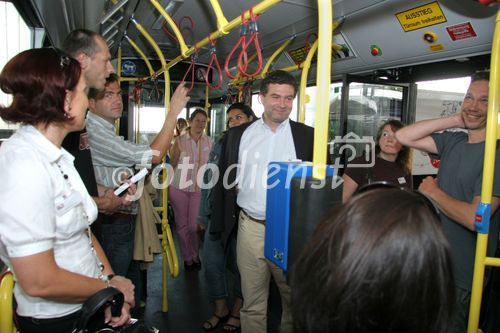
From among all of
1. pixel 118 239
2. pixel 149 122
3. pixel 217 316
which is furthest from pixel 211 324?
pixel 149 122

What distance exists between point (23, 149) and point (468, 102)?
2.01m

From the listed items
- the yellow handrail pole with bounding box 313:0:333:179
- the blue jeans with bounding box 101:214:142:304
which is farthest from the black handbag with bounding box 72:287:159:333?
the blue jeans with bounding box 101:214:142:304

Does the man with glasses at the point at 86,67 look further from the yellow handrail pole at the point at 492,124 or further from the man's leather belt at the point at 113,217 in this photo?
the yellow handrail pole at the point at 492,124

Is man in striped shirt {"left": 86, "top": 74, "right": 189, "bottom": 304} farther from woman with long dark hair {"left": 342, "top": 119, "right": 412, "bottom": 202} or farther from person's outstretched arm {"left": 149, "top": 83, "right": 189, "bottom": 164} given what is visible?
woman with long dark hair {"left": 342, "top": 119, "right": 412, "bottom": 202}

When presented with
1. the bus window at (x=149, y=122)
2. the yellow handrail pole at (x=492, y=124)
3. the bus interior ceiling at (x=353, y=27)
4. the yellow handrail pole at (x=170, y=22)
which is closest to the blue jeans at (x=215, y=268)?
the yellow handrail pole at (x=170, y=22)

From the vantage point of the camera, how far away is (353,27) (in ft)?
9.36

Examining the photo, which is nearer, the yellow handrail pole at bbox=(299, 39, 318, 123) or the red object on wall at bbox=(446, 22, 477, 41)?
the red object on wall at bbox=(446, 22, 477, 41)

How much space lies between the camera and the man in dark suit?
92.1 inches

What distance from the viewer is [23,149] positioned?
1.10m

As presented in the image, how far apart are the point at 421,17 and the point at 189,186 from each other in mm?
3104

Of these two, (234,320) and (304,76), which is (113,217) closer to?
(234,320)

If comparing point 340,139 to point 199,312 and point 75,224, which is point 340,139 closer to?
point 199,312

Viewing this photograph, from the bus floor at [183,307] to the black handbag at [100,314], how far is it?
1944mm

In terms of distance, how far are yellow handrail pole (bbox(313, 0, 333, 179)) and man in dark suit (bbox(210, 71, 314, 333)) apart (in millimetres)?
1268
